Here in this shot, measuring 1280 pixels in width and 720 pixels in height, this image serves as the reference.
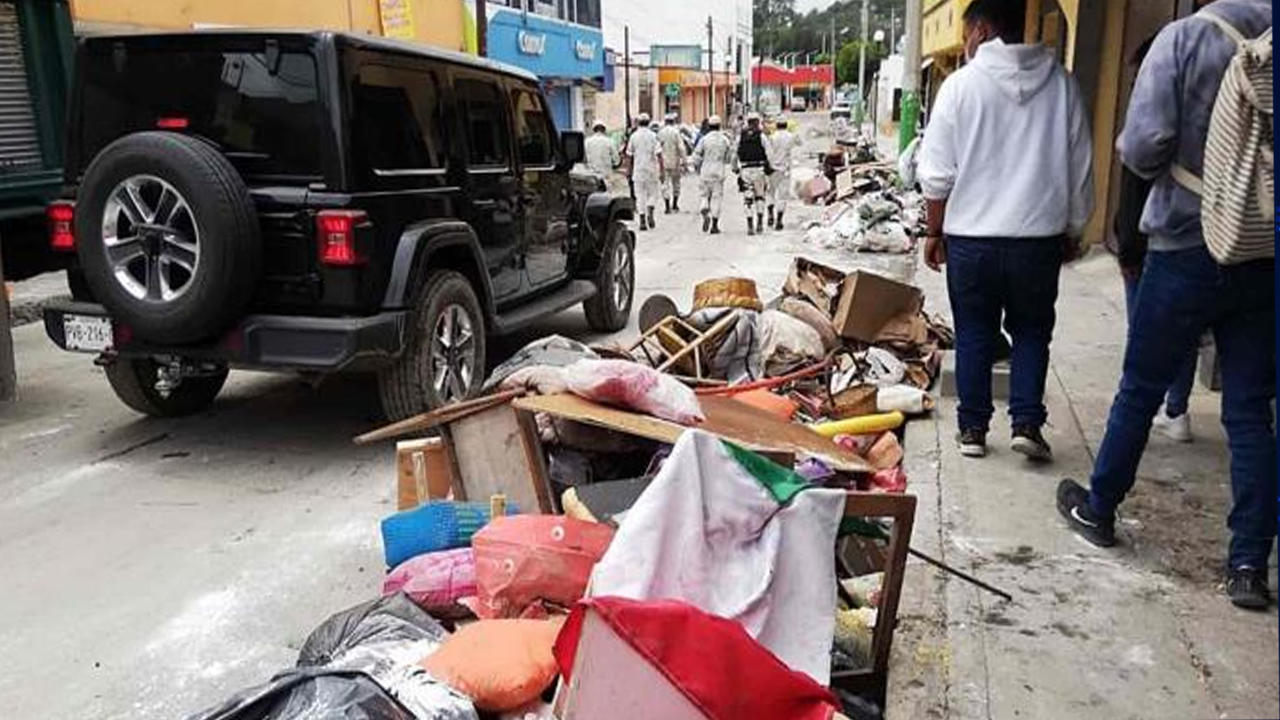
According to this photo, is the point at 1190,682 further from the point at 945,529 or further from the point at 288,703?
the point at 288,703

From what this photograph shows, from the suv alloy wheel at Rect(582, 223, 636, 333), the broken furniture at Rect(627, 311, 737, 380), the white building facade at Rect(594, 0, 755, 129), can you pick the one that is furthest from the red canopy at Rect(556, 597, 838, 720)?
the white building facade at Rect(594, 0, 755, 129)

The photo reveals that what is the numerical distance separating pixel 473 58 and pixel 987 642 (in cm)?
499

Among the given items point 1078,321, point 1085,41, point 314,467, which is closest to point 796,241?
point 1085,41

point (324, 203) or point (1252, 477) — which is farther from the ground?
point (324, 203)

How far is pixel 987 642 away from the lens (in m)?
3.13

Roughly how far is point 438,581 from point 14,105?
8568 millimetres

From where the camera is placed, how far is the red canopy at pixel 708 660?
7.82 ft

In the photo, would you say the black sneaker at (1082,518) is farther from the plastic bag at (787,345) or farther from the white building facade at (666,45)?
the white building facade at (666,45)

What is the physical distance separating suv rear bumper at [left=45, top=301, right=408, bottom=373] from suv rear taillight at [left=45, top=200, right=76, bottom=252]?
0.51 m

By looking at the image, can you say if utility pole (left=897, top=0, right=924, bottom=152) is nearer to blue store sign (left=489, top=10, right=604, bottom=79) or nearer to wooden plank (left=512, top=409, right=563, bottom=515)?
blue store sign (left=489, top=10, right=604, bottom=79)

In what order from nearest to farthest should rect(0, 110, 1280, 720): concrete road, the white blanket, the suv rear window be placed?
the white blanket → rect(0, 110, 1280, 720): concrete road → the suv rear window

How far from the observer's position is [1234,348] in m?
3.19

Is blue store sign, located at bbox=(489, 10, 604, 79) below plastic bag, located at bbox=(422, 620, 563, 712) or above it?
above

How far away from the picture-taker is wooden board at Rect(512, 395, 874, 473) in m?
3.73
